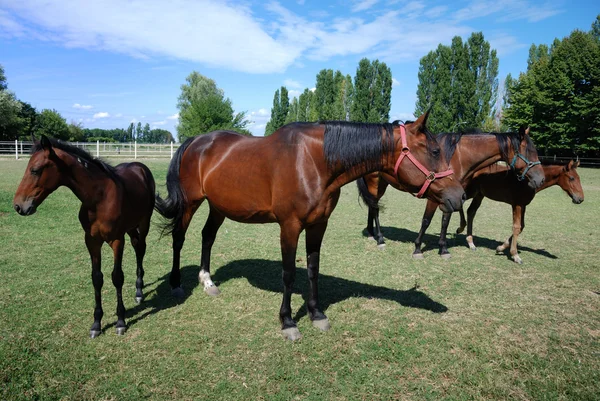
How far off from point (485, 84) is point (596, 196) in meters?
29.3

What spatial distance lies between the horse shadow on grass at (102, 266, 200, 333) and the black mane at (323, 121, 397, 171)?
2.73 meters

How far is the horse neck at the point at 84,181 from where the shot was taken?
346 centimetres

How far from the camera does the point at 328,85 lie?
52.3 metres

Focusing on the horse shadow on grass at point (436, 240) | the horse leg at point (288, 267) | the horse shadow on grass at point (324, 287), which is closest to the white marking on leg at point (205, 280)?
the horse shadow on grass at point (324, 287)

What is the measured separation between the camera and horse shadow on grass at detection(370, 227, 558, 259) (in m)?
7.34

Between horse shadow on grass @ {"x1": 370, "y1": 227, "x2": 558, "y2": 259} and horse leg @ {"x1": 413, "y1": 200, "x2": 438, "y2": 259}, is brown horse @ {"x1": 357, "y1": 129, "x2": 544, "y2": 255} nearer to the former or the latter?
horse leg @ {"x1": 413, "y1": 200, "x2": 438, "y2": 259}

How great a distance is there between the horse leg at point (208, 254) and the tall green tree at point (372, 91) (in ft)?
135

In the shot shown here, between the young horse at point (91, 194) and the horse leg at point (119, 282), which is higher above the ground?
the young horse at point (91, 194)

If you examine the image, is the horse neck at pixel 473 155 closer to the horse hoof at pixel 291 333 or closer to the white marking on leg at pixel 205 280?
the horse hoof at pixel 291 333

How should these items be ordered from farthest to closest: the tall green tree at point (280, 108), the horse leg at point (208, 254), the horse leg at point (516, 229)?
1. the tall green tree at point (280, 108)
2. the horse leg at point (516, 229)
3. the horse leg at point (208, 254)

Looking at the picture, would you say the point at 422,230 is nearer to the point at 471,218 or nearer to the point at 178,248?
the point at 471,218

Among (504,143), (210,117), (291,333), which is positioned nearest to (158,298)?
(291,333)

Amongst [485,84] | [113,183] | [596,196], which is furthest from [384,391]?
[485,84]

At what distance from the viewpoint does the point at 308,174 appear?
3.61 m
